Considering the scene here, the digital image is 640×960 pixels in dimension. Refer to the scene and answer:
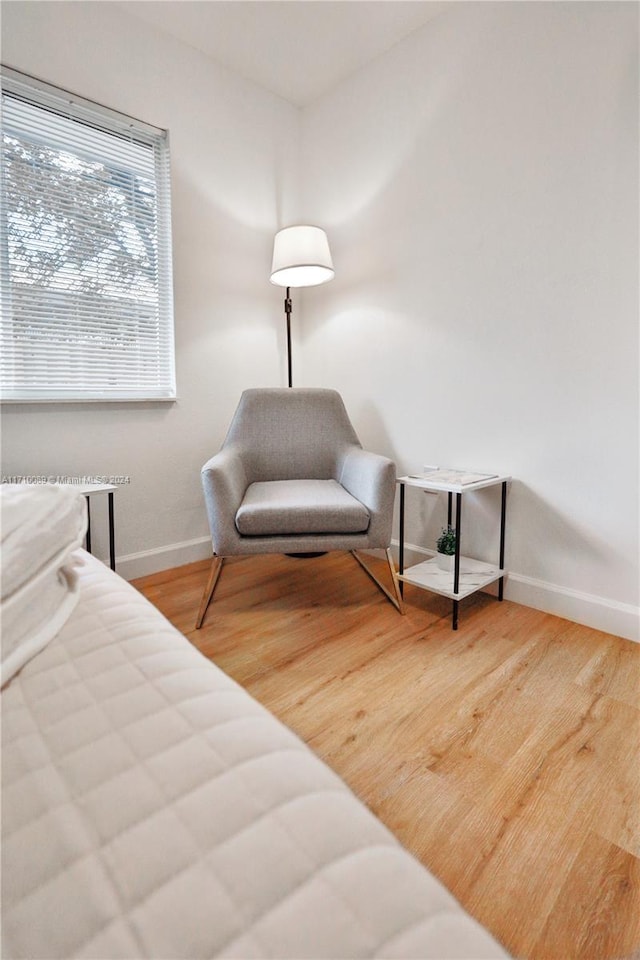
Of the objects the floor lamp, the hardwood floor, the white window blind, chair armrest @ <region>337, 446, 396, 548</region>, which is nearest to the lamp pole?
the floor lamp

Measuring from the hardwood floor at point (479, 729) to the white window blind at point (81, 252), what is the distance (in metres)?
1.00

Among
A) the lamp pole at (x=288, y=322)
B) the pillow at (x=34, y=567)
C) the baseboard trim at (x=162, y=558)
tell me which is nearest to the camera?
the pillow at (x=34, y=567)

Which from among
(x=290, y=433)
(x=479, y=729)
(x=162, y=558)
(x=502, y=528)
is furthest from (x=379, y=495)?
(x=162, y=558)

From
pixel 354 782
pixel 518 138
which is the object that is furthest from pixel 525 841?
pixel 518 138

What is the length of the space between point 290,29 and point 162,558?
243cm

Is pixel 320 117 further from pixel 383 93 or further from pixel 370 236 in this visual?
pixel 370 236

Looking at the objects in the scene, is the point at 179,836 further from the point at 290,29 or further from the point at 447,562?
the point at 290,29

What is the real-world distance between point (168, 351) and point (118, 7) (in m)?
1.38

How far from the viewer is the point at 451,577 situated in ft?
6.51

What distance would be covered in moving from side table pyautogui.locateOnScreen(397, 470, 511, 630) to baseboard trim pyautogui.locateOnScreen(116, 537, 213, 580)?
1.06 m

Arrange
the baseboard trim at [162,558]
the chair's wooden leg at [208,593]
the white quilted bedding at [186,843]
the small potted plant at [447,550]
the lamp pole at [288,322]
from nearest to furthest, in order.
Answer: the white quilted bedding at [186,843], the chair's wooden leg at [208,593], the small potted plant at [447,550], the baseboard trim at [162,558], the lamp pole at [288,322]

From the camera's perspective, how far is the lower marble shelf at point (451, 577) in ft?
6.15

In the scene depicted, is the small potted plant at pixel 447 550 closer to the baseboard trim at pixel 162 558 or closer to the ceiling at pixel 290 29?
the baseboard trim at pixel 162 558

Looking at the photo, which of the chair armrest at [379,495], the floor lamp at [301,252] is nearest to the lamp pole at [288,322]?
the floor lamp at [301,252]
